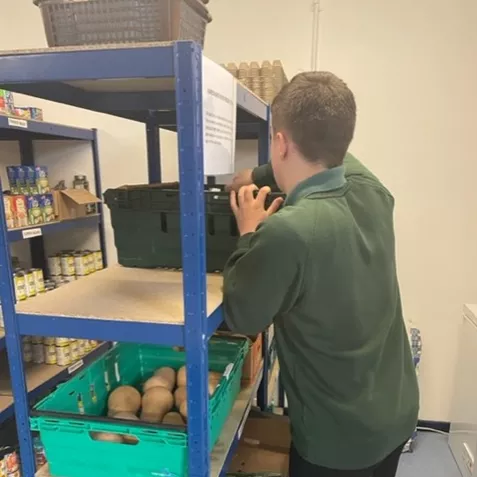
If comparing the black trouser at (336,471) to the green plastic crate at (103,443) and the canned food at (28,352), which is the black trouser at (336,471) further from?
the canned food at (28,352)

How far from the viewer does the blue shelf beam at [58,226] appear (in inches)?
84.7

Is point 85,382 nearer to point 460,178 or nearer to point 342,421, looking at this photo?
point 342,421

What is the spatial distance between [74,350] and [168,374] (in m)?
1.16

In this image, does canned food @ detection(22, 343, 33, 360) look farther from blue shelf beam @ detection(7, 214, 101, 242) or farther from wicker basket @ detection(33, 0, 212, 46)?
wicker basket @ detection(33, 0, 212, 46)

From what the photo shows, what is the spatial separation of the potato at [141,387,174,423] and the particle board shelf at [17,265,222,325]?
13.8 inches

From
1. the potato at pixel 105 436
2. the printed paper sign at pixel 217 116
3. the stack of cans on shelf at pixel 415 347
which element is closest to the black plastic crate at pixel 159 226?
the printed paper sign at pixel 217 116

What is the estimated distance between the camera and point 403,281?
2727 millimetres

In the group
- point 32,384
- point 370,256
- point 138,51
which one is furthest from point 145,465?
point 32,384

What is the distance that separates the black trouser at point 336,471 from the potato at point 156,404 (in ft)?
1.32

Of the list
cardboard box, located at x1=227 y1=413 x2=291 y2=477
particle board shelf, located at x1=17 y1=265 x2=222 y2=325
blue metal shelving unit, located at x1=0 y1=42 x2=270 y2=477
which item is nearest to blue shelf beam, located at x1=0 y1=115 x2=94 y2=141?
blue metal shelving unit, located at x1=0 y1=42 x2=270 y2=477

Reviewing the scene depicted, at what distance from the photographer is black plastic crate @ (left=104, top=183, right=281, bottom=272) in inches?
54.5

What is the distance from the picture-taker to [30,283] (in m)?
2.29

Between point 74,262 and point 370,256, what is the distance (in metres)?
1.90

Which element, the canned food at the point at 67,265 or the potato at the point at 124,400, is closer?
the potato at the point at 124,400
